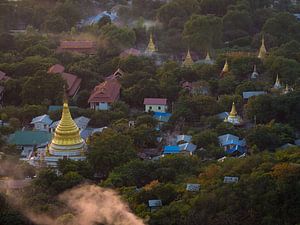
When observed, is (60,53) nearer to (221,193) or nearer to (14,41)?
(14,41)

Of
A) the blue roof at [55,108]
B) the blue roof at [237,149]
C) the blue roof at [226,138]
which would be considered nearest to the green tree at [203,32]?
the blue roof at [55,108]

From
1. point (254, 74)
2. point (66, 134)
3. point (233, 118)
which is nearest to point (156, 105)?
point (233, 118)

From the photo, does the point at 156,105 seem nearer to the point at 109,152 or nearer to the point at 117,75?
the point at 117,75

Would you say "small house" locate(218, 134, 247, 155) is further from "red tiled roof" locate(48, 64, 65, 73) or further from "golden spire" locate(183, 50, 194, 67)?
"red tiled roof" locate(48, 64, 65, 73)

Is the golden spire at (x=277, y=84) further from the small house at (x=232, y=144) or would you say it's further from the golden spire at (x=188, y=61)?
the small house at (x=232, y=144)

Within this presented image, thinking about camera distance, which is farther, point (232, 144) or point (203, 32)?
point (203, 32)
